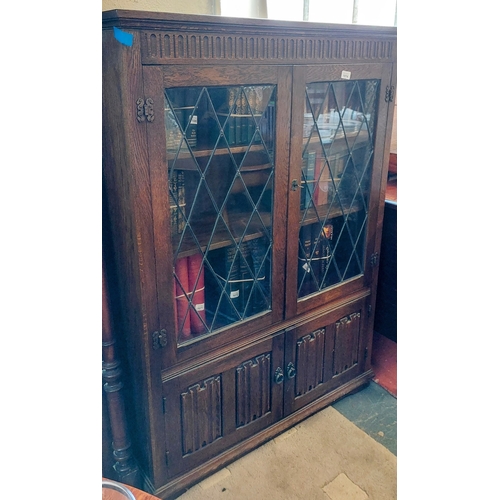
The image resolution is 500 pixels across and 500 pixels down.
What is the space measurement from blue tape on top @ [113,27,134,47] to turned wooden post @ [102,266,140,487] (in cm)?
64

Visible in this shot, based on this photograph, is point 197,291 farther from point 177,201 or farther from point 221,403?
point 221,403

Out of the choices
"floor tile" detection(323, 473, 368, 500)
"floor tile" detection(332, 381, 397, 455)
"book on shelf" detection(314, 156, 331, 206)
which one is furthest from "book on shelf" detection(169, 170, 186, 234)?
"floor tile" detection(332, 381, 397, 455)

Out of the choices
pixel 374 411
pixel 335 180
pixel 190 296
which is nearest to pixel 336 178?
pixel 335 180

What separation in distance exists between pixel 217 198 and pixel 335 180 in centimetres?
49

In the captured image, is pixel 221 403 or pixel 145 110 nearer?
pixel 145 110

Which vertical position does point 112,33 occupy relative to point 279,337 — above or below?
above

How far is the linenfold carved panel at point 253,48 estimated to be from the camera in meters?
1.10

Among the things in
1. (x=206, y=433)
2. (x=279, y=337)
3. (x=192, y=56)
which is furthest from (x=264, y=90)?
(x=206, y=433)

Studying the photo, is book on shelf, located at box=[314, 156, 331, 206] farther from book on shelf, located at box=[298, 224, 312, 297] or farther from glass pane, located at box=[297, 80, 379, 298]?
book on shelf, located at box=[298, 224, 312, 297]

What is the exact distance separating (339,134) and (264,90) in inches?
14.1

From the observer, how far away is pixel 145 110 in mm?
1121

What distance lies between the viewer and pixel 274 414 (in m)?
1.78
